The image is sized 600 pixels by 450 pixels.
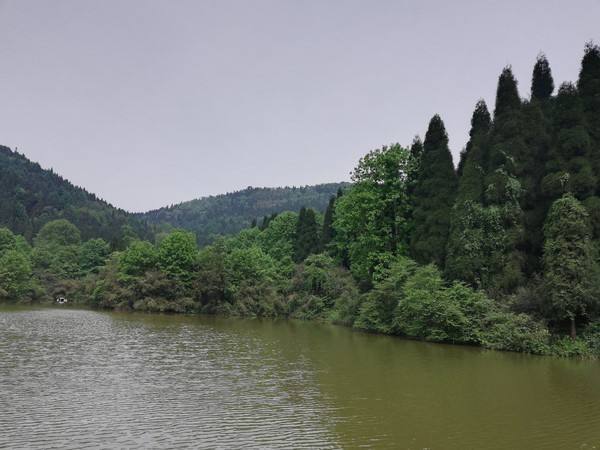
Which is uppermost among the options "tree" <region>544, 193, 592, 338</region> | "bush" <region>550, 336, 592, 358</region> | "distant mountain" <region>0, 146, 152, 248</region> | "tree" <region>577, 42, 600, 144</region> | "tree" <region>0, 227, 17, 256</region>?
"distant mountain" <region>0, 146, 152, 248</region>

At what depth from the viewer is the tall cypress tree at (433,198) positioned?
124ft

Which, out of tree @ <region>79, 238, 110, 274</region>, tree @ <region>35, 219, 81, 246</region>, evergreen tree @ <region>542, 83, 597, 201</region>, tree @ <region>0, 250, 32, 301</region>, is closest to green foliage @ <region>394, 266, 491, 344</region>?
evergreen tree @ <region>542, 83, 597, 201</region>

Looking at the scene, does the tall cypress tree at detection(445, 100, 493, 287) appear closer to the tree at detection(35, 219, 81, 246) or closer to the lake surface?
the lake surface

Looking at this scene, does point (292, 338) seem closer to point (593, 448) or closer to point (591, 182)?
point (591, 182)

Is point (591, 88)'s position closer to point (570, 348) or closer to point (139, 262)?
point (570, 348)

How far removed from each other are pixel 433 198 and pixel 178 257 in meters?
35.7

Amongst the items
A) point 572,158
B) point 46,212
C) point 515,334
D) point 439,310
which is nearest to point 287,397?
point 515,334

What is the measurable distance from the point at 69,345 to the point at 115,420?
16.2 metres

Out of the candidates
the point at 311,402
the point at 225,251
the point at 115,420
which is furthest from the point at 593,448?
the point at 225,251

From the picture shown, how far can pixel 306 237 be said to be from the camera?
2958 inches

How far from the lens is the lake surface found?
40.7 feet

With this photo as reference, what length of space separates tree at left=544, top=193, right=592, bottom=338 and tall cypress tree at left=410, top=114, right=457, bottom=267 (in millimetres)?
9465

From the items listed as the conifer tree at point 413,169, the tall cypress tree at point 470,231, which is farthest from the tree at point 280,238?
the tall cypress tree at point 470,231

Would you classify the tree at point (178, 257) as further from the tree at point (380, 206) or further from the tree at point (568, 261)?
the tree at point (568, 261)
